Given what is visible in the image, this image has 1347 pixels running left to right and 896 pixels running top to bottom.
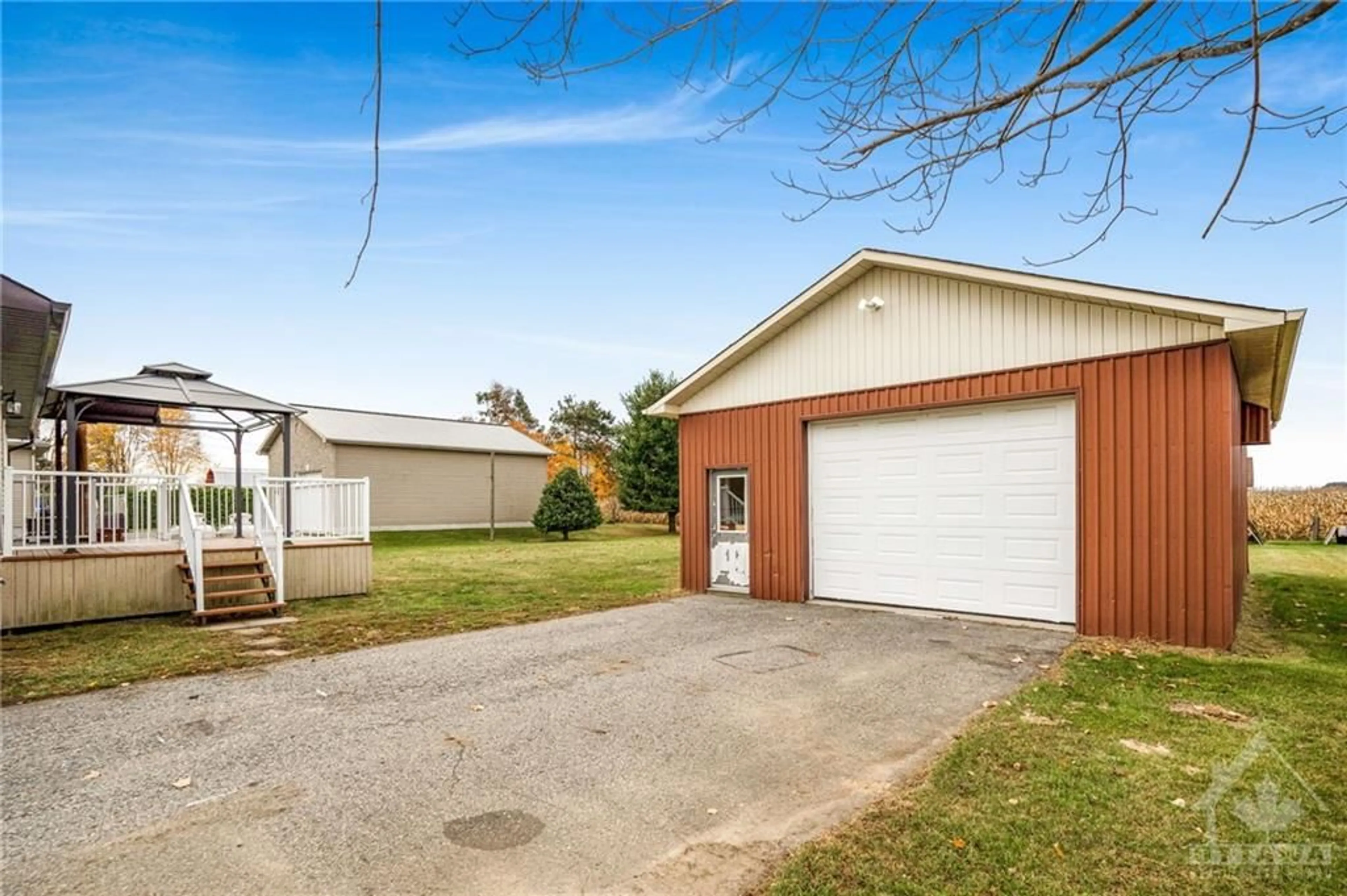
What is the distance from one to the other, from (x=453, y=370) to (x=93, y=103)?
3055 centimetres

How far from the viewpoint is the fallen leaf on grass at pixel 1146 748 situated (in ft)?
12.0

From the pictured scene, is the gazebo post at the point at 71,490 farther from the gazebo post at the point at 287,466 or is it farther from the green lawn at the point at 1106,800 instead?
the green lawn at the point at 1106,800

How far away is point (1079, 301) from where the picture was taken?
22.9 feet

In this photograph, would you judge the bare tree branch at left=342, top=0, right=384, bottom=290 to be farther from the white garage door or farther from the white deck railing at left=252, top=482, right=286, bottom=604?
the white deck railing at left=252, top=482, right=286, bottom=604

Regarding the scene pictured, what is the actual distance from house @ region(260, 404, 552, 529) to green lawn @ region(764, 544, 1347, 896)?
2059cm

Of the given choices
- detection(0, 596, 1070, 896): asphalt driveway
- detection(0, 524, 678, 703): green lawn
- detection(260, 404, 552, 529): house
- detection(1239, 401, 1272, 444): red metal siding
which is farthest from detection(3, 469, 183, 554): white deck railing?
detection(1239, 401, 1272, 444): red metal siding

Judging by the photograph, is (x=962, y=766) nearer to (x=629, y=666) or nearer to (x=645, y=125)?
(x=629, y=666)

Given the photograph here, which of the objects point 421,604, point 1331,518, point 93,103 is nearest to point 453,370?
point 421,604

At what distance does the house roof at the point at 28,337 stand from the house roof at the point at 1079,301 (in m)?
7.09

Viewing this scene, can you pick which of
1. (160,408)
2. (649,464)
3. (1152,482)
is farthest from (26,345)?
(649,464)

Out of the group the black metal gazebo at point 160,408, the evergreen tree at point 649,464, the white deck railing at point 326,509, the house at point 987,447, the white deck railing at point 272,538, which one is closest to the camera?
the house at point 987,447

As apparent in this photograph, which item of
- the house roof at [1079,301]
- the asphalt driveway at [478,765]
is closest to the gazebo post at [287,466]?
the asphalt driveway at [478,765]

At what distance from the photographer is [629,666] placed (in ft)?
18.9

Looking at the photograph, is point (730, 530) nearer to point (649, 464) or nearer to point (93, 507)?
point (93, 507)
